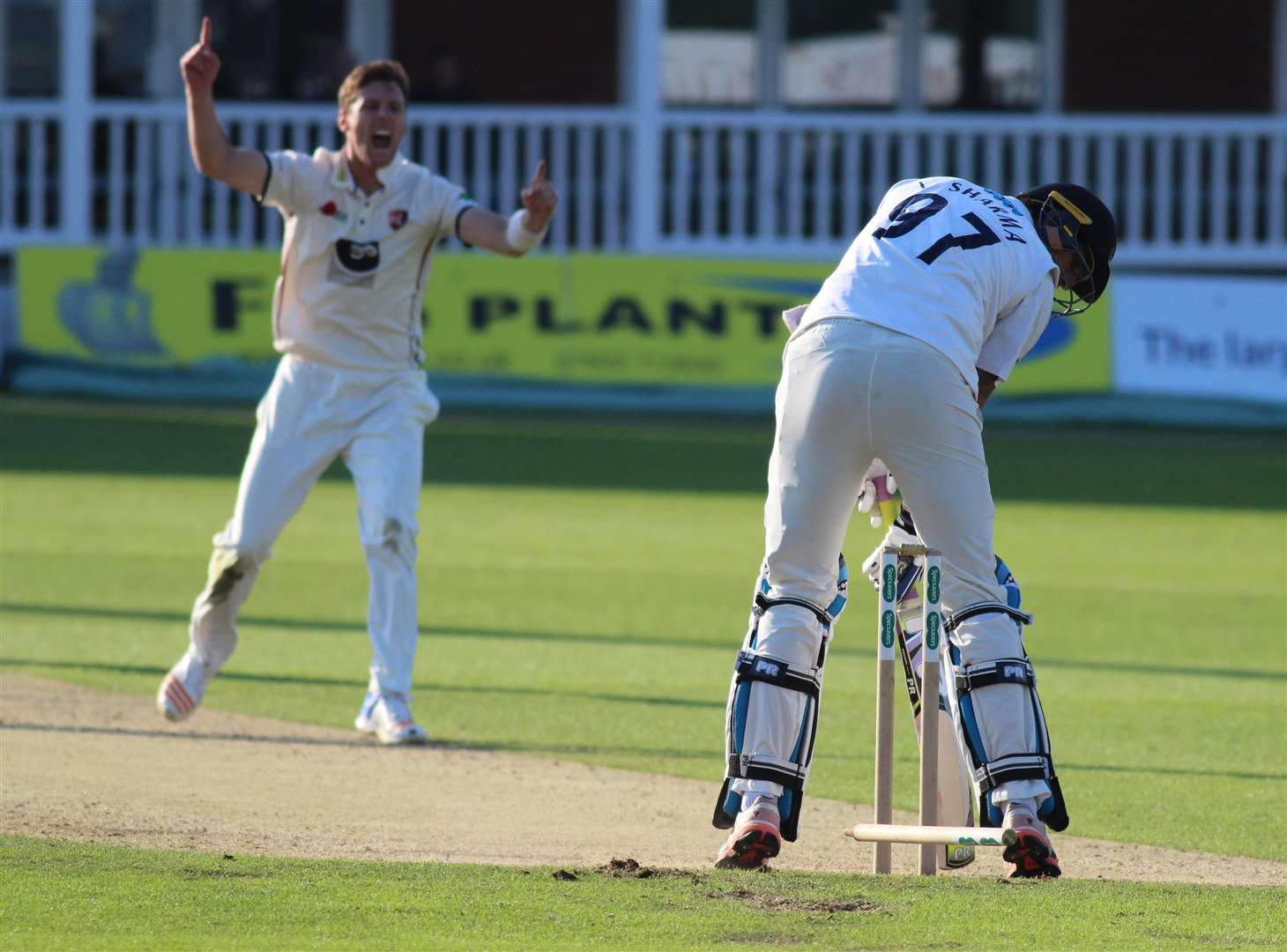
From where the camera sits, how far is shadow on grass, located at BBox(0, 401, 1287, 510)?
16344 mm

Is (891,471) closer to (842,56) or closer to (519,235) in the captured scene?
(519,235)

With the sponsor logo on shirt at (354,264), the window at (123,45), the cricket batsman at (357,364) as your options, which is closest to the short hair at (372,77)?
the cricket batsman at (357,364)

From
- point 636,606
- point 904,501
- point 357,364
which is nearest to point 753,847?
point 904,501

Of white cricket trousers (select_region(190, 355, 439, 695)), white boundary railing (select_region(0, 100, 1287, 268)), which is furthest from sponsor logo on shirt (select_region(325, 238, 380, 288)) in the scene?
white boundary railing (select_region(0, 100, 1287, 268))

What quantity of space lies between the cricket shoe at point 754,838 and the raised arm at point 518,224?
278 centimetres

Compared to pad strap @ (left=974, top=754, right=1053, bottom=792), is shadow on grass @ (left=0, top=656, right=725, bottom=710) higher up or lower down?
lower down

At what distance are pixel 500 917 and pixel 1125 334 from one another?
1576 cm

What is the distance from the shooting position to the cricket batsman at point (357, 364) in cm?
796

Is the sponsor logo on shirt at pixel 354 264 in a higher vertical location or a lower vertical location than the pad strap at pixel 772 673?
higher

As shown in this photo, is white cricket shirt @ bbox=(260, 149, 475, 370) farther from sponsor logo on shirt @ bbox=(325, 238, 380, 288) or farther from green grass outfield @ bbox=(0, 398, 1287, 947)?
green grass outfield @ bbox=(0, 398, 1287, 947)

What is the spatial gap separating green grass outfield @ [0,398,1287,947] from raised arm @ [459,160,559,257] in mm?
1873

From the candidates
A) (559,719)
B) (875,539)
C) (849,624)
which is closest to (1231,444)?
(875,539)

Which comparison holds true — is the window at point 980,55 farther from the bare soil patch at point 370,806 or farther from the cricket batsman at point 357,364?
the bare soil patch at point 370,806

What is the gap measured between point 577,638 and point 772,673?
4.91 metres
